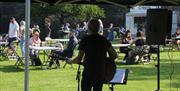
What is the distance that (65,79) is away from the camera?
14.0 metres

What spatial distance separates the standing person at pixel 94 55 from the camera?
25.4 ft

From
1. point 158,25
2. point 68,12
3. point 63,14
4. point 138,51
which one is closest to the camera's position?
point 158,25

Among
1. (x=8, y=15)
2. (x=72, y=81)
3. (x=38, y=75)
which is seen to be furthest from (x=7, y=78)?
(x=8, y=15)

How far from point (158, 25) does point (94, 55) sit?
2.58 meters

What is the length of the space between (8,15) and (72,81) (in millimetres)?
49014

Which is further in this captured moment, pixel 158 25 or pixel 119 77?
pixel 158 25

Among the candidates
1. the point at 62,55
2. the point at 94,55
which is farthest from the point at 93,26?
the point at 62,55

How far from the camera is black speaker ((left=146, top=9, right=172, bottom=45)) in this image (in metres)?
9.91

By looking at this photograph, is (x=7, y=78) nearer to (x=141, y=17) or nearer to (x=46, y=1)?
(x=46, y=1)

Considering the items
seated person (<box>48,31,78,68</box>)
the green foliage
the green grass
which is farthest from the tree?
seated person (<box>48,31,78,68</box>)

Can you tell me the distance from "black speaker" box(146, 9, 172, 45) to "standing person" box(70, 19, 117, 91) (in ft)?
7.84

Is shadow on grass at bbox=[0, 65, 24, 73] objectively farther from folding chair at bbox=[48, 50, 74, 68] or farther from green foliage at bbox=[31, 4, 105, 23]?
green foliage at bbox=[31, 4, 105, 23]

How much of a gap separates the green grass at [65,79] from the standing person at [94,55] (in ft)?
14.4

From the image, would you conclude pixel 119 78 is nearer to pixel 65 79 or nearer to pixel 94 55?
pixel 94 55
